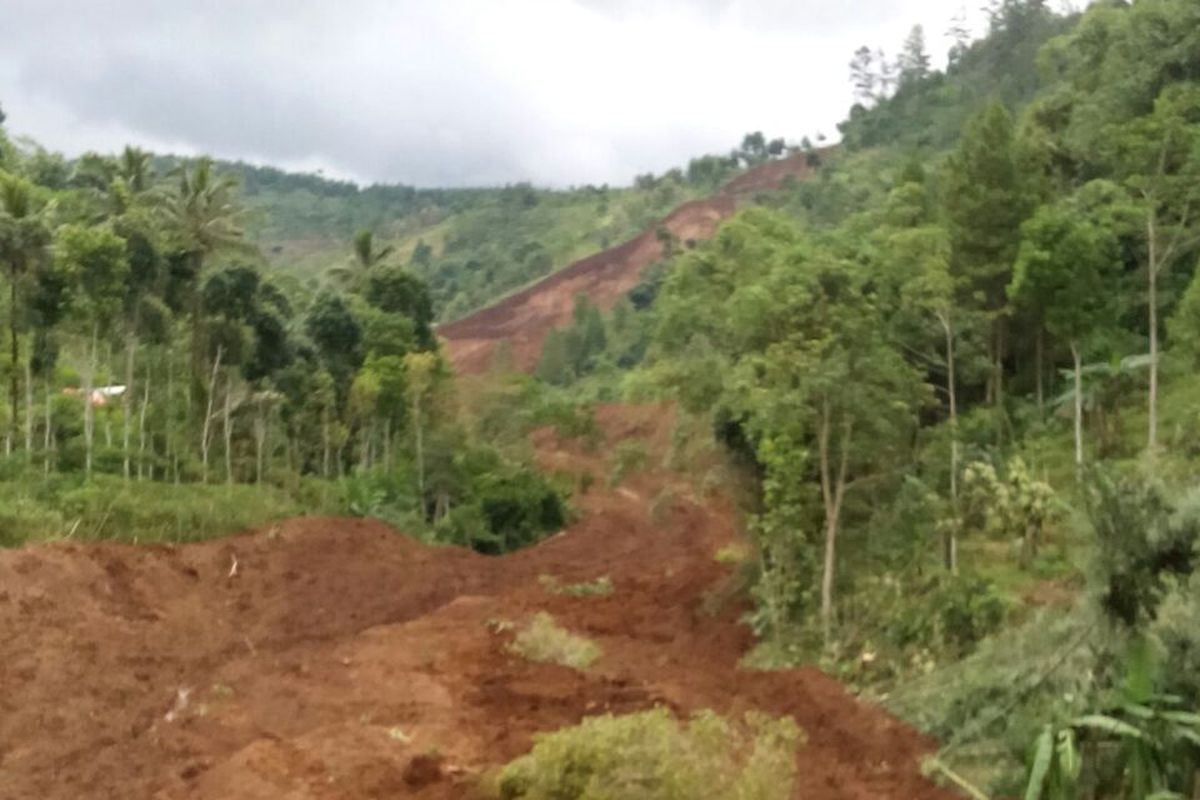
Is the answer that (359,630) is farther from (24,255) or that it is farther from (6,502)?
(24,255)

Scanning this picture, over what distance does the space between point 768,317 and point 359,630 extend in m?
6.76

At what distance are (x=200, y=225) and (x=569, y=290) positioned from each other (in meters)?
36.7

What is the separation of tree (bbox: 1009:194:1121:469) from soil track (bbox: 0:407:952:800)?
18.0 feet

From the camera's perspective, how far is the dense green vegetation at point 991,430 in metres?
7.03

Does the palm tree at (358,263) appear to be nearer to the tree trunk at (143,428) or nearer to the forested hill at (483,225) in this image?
the tree trunk at (143,428)

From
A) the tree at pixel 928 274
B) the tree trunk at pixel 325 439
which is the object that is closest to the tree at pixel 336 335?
the tree trunk at pixel 325 439

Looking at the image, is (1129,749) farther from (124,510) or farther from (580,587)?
(124,510)

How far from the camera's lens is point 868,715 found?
11.0 metres

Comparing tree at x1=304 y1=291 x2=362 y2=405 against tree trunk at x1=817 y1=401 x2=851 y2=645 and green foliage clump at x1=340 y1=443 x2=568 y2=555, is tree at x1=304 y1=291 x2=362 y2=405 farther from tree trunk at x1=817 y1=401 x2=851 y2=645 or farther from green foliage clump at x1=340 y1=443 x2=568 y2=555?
tree trunk at x1=817 y1=401 x2=851 y2=645

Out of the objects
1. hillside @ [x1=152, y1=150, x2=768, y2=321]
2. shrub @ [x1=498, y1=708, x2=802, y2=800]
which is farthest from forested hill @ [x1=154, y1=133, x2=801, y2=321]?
shrub @ [x1=498, y1=708, x2=802, y2=800]

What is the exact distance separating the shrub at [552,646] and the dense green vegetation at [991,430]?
2.17 m

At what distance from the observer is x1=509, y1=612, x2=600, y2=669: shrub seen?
13023 mm

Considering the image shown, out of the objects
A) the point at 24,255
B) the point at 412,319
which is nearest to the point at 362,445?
the point at 412,319

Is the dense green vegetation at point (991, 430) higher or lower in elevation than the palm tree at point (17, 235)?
lower
